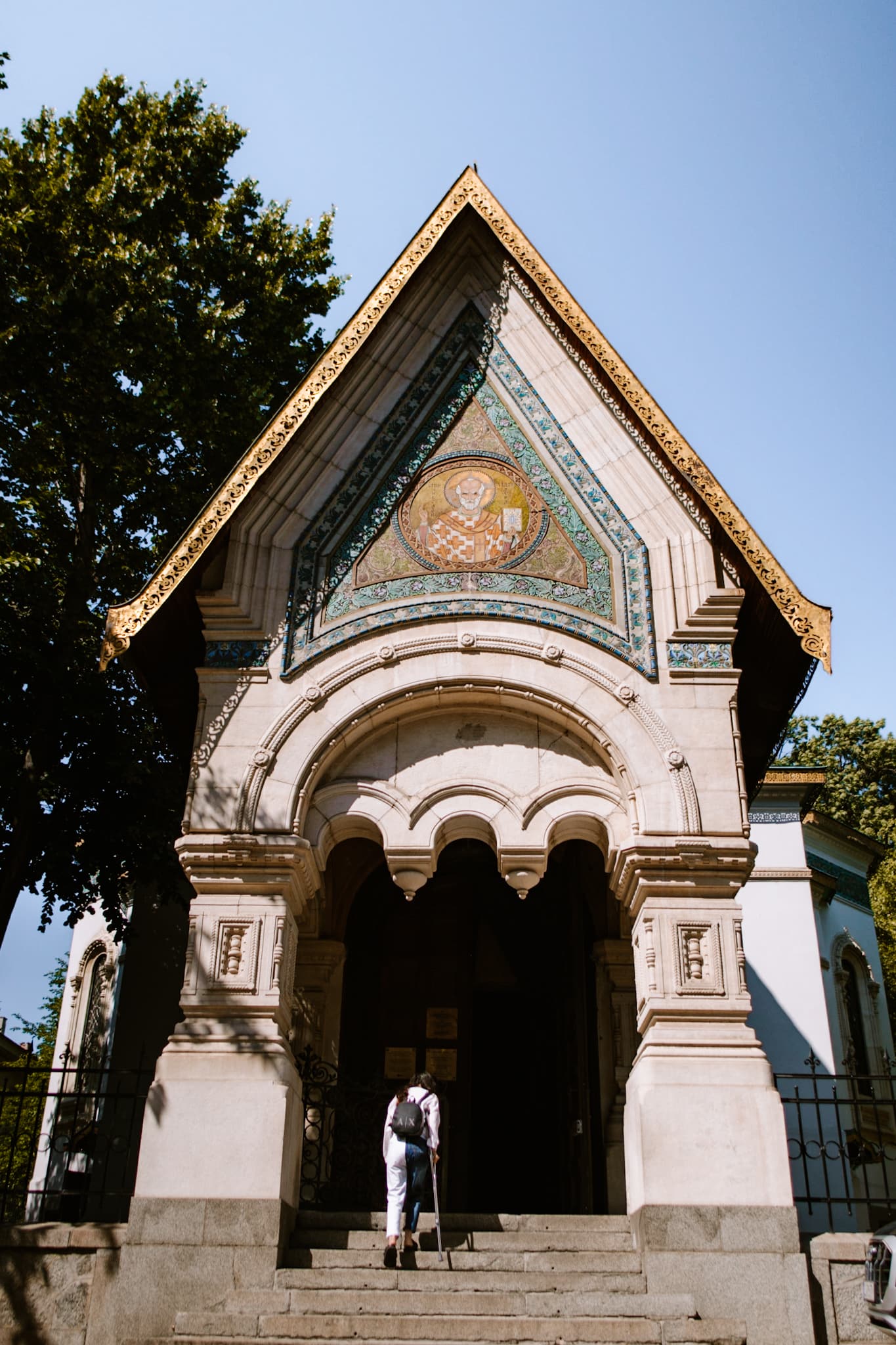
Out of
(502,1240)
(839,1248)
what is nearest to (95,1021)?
(502,1240)

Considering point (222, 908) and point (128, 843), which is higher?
point (128, 843)

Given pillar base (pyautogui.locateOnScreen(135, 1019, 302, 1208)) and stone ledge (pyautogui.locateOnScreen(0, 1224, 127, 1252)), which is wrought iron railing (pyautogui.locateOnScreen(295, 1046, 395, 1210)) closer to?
pillar base (pyautogui.locateOnScreen(135, 1019, 302, 1208))

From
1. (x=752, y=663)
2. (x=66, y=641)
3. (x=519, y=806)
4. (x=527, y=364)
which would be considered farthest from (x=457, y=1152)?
(x=527, y=364)

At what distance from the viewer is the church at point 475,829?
840 cm

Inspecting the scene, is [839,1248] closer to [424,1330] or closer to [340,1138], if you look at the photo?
[424,1330]

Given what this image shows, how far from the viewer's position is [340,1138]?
10.9m

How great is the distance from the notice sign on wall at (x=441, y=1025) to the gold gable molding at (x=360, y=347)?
5179 mm

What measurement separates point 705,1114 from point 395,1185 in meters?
2.26

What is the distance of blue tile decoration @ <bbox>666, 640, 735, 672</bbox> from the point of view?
33.7ft

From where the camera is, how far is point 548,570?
35.5ft

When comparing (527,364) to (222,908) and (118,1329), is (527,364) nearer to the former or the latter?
(222,908)

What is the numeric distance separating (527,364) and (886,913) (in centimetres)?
1538

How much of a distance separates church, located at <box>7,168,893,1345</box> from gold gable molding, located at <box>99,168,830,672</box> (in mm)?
32

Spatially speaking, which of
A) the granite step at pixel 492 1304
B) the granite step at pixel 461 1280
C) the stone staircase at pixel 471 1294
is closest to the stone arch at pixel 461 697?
the stone staircase at pixel 471 1294
